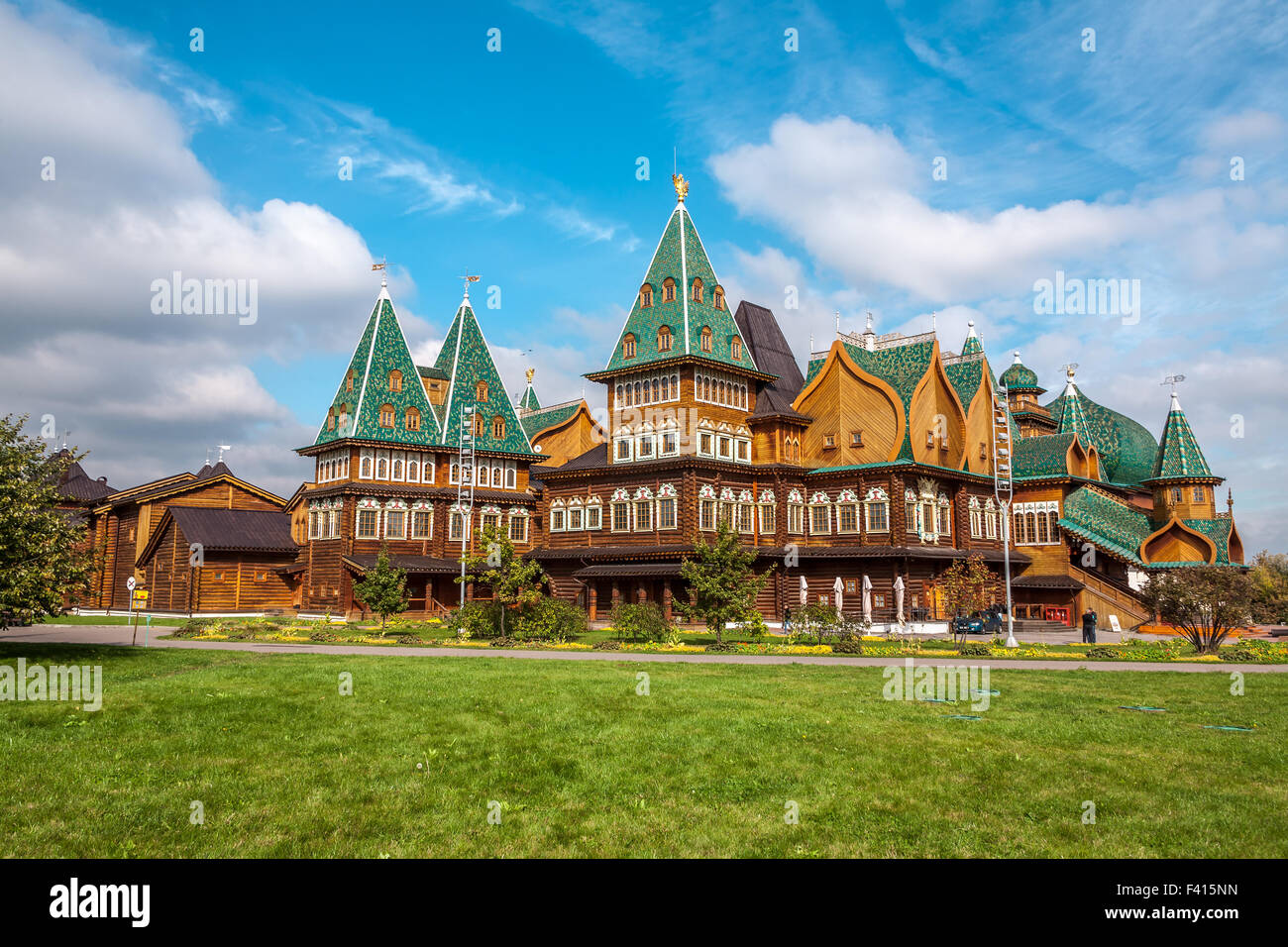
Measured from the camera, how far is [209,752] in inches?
454

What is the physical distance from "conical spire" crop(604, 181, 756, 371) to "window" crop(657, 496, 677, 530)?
26.2 ft

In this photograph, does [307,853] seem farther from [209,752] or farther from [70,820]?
[209,752]

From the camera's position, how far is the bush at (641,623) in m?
31.2

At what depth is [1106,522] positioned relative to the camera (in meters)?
54.1

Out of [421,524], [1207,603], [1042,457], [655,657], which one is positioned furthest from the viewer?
[1042,457]

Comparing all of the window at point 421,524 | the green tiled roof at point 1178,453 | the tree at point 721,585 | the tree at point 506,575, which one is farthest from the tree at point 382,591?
the green tiled roof at point 1178,453

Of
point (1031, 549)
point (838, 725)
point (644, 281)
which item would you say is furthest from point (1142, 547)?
point (838, 725)

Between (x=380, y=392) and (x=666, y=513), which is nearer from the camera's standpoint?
(x=666, y=513)

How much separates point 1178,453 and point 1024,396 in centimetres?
1330

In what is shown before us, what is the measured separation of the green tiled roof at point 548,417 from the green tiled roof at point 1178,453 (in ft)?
130

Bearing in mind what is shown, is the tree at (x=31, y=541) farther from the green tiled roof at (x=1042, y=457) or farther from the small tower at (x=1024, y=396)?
the small tower at (x=1024, y=396)

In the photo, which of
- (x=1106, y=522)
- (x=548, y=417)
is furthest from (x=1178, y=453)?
(x=548, y=417)

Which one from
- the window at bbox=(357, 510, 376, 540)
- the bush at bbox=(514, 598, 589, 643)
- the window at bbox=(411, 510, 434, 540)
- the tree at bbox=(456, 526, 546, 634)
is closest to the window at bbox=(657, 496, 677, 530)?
the window at bbox=(411, 510, 434, 540)

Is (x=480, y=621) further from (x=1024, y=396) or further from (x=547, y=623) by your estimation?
(x=1024, y=396)
